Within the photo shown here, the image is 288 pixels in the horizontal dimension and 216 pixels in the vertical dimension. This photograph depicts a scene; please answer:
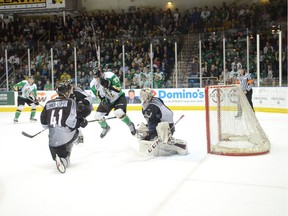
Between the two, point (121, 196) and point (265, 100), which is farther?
point (265, 100)

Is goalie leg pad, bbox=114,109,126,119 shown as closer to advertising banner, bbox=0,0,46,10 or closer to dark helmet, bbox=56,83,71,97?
dark helmet, bbox=56,83,71,97

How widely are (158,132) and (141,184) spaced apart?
42.7 inches

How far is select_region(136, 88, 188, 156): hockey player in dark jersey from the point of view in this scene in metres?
4.16

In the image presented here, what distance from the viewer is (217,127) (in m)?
4.62

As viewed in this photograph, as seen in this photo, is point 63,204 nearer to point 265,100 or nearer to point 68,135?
point 68,135

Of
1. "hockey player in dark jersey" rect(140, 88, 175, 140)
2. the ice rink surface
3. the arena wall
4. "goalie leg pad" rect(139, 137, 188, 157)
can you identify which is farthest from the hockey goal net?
the arena wall

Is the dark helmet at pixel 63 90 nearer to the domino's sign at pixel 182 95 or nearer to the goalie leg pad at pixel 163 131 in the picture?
the goalie leg pad at pixel 163 131

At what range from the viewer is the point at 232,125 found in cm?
458

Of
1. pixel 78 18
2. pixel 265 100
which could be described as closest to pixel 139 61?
pixel 265 100

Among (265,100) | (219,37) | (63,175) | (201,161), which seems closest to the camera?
(63,175)

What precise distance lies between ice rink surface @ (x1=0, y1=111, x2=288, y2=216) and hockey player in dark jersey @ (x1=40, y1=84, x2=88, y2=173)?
19 cm

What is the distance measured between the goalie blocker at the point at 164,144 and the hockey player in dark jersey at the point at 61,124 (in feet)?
2.97

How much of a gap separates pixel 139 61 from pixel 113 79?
589cm

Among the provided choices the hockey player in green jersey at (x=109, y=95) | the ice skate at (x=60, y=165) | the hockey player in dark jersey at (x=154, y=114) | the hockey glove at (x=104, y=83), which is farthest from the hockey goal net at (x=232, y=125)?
the ice skate at (x=60, y=165)
